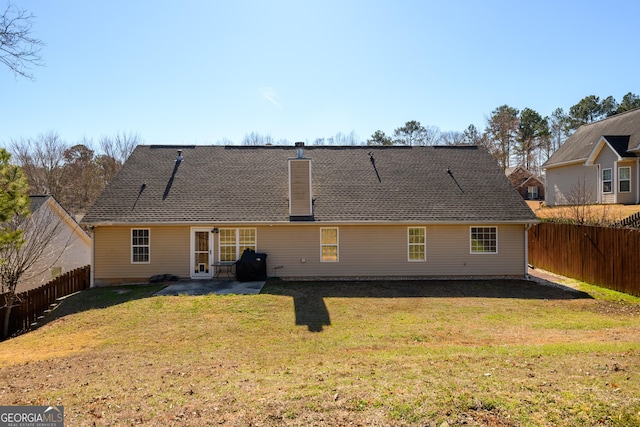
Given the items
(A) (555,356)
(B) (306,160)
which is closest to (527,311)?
(A) (555,356)

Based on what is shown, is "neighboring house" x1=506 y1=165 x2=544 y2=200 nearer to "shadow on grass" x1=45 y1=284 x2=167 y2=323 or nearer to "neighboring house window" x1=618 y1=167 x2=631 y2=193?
"neighboring house window" x1=618 y1=167 x2=631 y2=193

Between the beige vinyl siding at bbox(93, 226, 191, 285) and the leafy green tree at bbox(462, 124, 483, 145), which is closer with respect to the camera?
the beige vinyl siding at bbox(93, 226, 191, 285)

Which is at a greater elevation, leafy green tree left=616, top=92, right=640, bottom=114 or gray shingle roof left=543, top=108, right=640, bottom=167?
leafy green tree left=616, top=92, right=640, bottom=114

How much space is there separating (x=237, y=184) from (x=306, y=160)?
3.34m

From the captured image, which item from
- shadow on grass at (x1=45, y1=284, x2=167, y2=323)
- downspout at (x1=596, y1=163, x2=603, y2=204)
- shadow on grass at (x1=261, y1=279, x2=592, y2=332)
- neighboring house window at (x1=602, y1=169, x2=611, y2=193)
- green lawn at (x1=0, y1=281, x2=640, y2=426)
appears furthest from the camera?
downspout at (x1=596, y1=163, x2=603, y2=204)

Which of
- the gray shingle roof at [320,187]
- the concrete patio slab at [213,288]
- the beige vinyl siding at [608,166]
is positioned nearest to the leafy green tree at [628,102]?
the beige vinyl siding at [608,166]

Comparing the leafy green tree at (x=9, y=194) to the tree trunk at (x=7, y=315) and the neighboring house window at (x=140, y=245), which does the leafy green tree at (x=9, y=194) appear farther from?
the neighboring house window at (x=140, y=245)

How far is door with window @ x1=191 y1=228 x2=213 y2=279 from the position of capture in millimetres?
14914

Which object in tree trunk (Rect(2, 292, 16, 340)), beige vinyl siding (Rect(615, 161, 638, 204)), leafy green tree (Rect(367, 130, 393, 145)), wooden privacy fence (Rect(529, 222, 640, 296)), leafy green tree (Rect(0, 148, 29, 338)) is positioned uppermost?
leafy green tree (Rect(367, 130, 393, 145))

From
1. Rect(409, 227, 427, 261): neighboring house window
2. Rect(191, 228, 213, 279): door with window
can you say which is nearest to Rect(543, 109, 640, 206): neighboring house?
Rect(409, 227, 427, 261): neighboring house window

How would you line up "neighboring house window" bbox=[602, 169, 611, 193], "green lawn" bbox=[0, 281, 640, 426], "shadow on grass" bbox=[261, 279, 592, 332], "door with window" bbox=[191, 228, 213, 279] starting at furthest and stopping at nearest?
"neighboring house window" bbox=[602, 169, 611, 193], "door with window" bbox=[191, 228, 213, 279], "shadow on grass" bbox=[261, 279, 592, 332], "green lawn" bbox=[0, 281, 640, 426]

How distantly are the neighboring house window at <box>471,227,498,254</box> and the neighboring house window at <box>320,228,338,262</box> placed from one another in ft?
17.8

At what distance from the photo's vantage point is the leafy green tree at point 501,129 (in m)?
45.6

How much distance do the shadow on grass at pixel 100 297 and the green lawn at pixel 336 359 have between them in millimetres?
102
